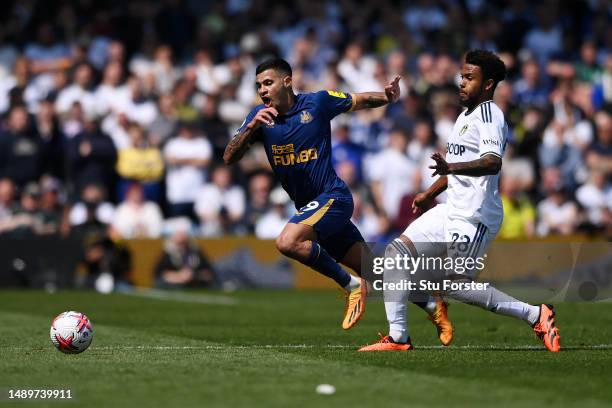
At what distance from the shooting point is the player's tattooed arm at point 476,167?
1008 cm

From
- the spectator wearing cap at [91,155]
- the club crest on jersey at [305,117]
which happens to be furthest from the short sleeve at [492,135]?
the spectator wearing cap at [91,155]

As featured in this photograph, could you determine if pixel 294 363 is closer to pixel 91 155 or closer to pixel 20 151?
pixel 91 155

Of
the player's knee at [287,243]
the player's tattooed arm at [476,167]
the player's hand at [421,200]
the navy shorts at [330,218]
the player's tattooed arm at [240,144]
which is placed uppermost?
the player's tattooed arm at [240,144]

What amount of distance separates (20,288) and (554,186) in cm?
944

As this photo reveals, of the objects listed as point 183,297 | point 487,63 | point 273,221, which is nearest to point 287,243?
point 487,63

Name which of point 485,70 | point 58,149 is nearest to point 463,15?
point 58,149

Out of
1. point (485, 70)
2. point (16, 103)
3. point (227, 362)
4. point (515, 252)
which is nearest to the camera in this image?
point (227, 362)

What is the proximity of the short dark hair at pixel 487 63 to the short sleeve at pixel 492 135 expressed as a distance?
1.28 ft

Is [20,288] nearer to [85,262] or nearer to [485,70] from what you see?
[85,262]

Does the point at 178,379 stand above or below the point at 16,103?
below

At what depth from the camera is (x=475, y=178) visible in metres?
10.7

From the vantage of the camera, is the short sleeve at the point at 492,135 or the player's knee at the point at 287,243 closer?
the short sleeve at the point at 492,135

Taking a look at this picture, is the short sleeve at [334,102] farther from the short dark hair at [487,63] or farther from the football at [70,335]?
the football at [70,335]

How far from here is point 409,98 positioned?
22297mm
